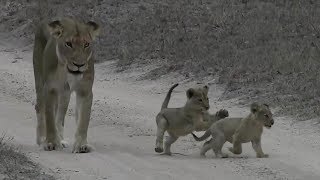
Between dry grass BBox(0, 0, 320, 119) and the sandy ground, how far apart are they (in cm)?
69

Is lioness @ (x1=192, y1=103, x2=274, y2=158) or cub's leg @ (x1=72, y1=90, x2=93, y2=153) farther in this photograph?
cub's leg @ (x1=72, y1=90, x2=93, y2=153)

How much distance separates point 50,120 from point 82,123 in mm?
411

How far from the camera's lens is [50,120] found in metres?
9.77

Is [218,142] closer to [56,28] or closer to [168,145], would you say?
[168,145]

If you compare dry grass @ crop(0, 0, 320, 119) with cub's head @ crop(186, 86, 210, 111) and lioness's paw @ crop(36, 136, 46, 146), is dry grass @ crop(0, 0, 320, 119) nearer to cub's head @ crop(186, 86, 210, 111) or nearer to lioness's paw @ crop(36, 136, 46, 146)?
cub's head @ crop(186, 86, 210, 111)

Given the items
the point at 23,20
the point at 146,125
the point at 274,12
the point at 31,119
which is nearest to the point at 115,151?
the point at 146,125

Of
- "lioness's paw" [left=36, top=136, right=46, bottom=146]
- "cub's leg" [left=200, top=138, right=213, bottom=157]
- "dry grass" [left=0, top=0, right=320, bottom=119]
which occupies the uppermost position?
"cub's leg" [left=200, top=138, right=213, bottom=157]

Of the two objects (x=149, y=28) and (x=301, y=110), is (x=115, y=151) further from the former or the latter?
(x=149, y=28)

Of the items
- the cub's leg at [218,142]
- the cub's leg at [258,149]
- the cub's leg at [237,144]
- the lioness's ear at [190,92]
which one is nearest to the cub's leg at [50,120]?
the lioness's ear at [190,92]

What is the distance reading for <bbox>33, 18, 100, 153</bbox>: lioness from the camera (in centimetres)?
934

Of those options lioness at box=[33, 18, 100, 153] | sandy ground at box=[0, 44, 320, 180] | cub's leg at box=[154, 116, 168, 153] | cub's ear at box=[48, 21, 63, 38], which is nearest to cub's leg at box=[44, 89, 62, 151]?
lioness at box=[33, 18, 100, 153]

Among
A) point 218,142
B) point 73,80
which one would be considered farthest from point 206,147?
point 73,80

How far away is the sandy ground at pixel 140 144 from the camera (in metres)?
8.42

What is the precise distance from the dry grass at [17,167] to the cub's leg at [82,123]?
830 mm
